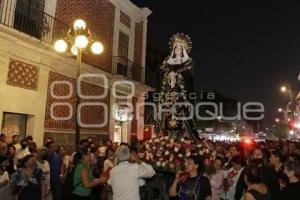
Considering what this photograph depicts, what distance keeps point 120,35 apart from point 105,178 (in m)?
13.2

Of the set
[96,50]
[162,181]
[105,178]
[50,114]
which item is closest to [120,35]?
[50,114]

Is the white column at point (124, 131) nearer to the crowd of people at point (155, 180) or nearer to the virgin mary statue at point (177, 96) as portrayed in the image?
the virgin mary statue at point (177, 96)

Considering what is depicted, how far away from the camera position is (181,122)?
13.3m

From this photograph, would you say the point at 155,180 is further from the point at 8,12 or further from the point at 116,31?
the point at 116,31

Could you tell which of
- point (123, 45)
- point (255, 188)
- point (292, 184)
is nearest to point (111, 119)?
point (123, 45)

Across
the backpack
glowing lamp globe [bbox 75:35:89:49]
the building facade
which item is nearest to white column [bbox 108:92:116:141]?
the building facade

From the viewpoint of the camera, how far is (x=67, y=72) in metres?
13.9

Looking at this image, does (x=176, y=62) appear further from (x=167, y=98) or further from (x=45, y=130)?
(x=45, y=130)

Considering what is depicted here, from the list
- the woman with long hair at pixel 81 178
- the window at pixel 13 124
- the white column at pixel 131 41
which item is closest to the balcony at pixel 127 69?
the white column at pixel 131 41

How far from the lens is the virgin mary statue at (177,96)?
13062 millimetres

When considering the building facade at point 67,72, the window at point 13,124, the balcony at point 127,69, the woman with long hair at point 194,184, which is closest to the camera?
the woman with long hair at point 194,184

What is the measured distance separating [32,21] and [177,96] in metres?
5.75

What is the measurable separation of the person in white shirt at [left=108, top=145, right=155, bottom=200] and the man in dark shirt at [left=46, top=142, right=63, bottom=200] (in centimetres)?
461

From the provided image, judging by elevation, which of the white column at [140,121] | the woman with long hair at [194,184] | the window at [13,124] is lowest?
the woman with long hair at [194,184]
